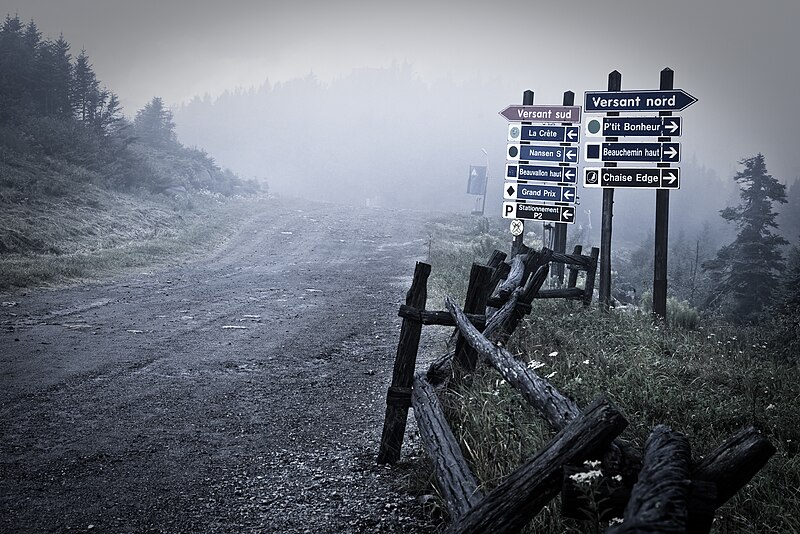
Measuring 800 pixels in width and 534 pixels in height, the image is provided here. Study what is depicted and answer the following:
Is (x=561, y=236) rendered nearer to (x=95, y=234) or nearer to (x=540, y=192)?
(x=540, y=192)

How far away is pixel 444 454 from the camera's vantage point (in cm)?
399

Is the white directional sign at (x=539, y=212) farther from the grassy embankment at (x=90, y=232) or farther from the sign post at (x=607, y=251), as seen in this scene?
the grassy embankment at (x=90, y=232)

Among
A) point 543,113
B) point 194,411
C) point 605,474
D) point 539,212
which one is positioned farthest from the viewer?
point 539,212

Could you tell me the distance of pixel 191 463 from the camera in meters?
4.82

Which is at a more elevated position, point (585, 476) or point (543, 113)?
point (543, 113)

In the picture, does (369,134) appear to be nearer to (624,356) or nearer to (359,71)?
(359,71)

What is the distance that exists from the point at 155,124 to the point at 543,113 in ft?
144

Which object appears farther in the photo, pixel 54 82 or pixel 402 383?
pixel 54 82

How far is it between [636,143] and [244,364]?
365 inches

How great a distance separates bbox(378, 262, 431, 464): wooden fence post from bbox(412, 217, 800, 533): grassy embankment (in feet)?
1.40

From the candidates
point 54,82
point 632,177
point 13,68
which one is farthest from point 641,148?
point 54,82

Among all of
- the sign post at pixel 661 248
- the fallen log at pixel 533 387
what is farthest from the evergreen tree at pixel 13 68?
the fallen log at pixel 533 387

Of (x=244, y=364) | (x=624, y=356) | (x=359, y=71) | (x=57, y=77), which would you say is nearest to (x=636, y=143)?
(x=624, y=356)

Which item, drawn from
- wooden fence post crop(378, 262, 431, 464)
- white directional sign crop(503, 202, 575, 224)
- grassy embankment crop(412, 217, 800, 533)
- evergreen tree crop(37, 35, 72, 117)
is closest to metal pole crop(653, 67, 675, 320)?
grassy embankment crop(412, 217, 800, 533)
